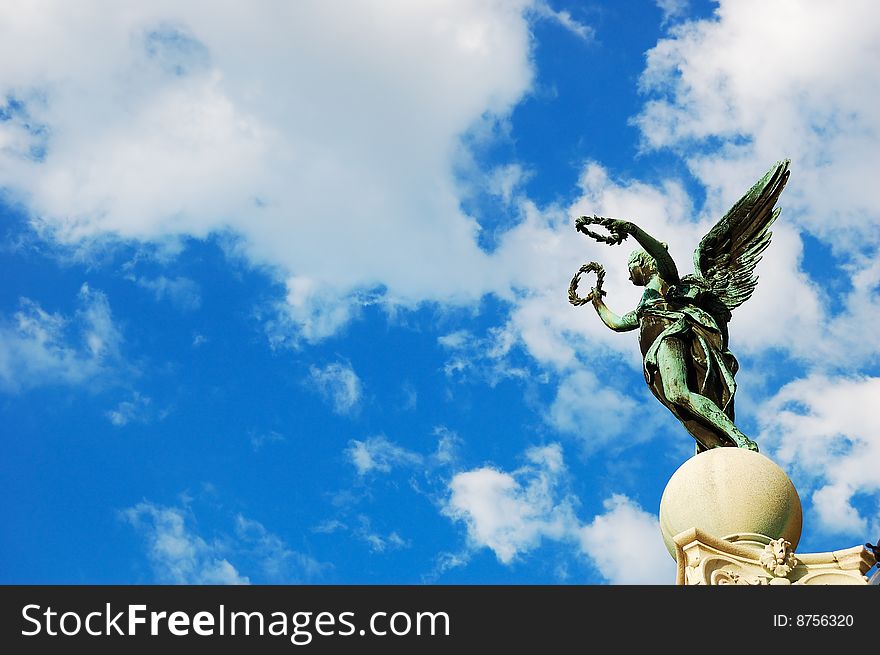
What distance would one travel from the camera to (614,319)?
20609 millimetres

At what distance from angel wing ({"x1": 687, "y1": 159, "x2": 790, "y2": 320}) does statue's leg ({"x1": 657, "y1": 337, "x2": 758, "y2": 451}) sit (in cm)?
157

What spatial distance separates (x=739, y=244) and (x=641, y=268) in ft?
6.77

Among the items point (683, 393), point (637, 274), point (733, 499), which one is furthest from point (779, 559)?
point (637, 274)

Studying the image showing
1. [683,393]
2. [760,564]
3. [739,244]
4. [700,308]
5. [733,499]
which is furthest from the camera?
[739,244]

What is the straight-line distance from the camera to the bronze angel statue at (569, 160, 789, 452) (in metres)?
18.4

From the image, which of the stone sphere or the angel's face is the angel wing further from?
the stone sphere

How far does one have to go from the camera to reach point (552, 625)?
11.9 m

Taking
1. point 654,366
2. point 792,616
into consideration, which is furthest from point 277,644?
point 654,366

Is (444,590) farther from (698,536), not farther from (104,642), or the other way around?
(698,536)

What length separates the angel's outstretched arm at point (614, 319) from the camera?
20.1 m

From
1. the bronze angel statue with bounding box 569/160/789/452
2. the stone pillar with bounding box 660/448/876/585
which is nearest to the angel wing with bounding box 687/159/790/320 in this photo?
the bronze angel statue with bounding box 569/160/789/452

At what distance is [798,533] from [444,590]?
6364mm

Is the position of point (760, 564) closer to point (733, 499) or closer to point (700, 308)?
point (733, 499)

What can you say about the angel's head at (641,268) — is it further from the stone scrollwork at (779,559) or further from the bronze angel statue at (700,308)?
the stone scrollwork at (779,559)
